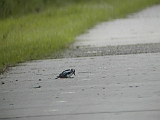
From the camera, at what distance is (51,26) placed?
24.5m

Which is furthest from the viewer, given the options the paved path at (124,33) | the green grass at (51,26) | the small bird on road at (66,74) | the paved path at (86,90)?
the paved path at (124,33)

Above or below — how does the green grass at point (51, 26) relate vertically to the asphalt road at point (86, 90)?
above

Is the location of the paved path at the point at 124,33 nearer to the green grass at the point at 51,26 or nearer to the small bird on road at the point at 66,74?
the green grass at the point at 51,26

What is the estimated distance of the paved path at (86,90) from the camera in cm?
848

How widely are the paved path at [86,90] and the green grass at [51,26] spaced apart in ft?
5.49

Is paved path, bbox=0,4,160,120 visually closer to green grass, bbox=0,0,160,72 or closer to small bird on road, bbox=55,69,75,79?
small bird on road, bbox=55,69,75,79

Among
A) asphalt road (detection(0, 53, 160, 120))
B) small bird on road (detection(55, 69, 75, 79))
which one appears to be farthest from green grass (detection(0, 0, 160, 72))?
small bird on road (detection(55, 69, 75, 79))

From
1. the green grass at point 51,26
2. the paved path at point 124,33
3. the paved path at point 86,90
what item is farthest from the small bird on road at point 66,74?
the paved path at point 124,33

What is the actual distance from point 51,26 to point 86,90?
14221 millimetres

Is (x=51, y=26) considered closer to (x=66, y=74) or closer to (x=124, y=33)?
(x=124, y=33)

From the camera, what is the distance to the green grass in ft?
55.6

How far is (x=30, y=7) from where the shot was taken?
3312 centimetres

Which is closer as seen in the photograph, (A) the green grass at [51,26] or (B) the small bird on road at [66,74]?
(B) the small bird on road at [66,74]

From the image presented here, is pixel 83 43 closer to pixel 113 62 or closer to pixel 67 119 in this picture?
pixel 113 62
